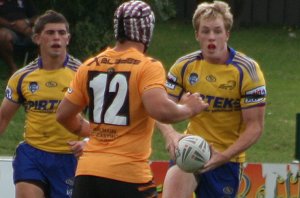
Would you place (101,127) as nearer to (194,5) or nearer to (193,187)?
(193,187)

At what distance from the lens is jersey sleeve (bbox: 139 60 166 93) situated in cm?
Answer: 655

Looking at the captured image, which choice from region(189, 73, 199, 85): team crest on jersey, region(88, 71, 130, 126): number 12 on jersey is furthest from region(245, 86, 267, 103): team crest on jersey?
region(88, 71, 130, 126): number 12 on jersey

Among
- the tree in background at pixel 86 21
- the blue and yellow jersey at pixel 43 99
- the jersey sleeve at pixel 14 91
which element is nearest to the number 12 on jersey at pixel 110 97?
the blue and yellow jersey at pixel 43 99

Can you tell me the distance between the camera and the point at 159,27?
2356 centimetres

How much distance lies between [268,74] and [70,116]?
36.4ft

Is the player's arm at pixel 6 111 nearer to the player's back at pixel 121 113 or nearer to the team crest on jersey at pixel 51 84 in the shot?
the team crest on jersey at pixel 51 84

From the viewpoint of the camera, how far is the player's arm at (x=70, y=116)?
23.0ft

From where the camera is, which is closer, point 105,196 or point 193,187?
point 105,196

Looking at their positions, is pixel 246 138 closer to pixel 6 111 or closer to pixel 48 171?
pixel 48 171

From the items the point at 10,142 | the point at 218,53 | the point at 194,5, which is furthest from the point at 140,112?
the point at 194,5

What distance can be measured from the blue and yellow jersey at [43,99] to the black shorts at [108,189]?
176 cm

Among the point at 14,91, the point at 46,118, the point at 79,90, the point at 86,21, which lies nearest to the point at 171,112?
the point at 79,90

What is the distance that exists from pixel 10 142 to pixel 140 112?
6479 mm

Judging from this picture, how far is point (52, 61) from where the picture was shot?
28.2ft
